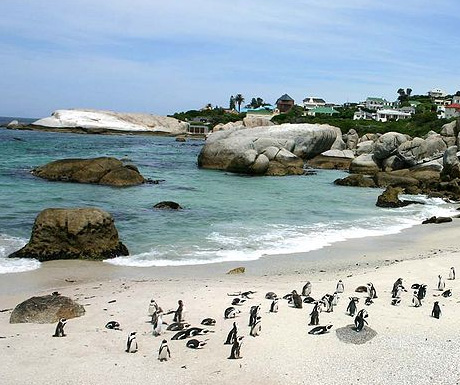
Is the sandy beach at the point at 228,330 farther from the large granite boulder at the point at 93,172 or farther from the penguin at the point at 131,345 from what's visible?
the large granite boulder at the point at 93,172

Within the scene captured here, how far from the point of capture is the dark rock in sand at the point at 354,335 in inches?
409

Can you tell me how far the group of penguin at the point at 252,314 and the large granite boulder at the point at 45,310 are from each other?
36cm

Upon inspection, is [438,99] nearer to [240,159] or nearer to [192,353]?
[240,159]

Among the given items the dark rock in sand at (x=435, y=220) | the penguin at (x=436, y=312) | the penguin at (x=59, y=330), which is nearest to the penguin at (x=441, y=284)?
the penguin at (x=436, y=312)

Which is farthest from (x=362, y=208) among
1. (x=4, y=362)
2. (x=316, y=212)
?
(x=4, y=362)

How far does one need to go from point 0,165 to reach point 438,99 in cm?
13256

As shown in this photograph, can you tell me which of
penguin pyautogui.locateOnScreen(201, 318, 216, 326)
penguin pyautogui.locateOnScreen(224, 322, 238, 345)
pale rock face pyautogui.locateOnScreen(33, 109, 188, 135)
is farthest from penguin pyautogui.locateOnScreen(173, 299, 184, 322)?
pale rock face pyautogui.locateOnScreen(33, 109, 188, 135)

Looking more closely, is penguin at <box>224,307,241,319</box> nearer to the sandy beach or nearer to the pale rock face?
the sandy beach

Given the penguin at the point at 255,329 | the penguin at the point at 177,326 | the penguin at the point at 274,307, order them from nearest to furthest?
the penguin at the point at 255,329
the penguin at the point at 177,326
the penguin at the point at 274,307

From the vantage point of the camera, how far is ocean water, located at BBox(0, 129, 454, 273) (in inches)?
750

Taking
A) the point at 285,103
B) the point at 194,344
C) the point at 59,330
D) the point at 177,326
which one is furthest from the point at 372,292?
the point at 285,103

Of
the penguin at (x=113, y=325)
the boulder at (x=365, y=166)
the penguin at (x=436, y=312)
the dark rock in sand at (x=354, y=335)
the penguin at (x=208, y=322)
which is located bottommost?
the penguin at (x=113, y=325)

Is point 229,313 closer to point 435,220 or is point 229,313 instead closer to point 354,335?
point 354,335

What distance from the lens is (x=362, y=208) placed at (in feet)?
96.1
